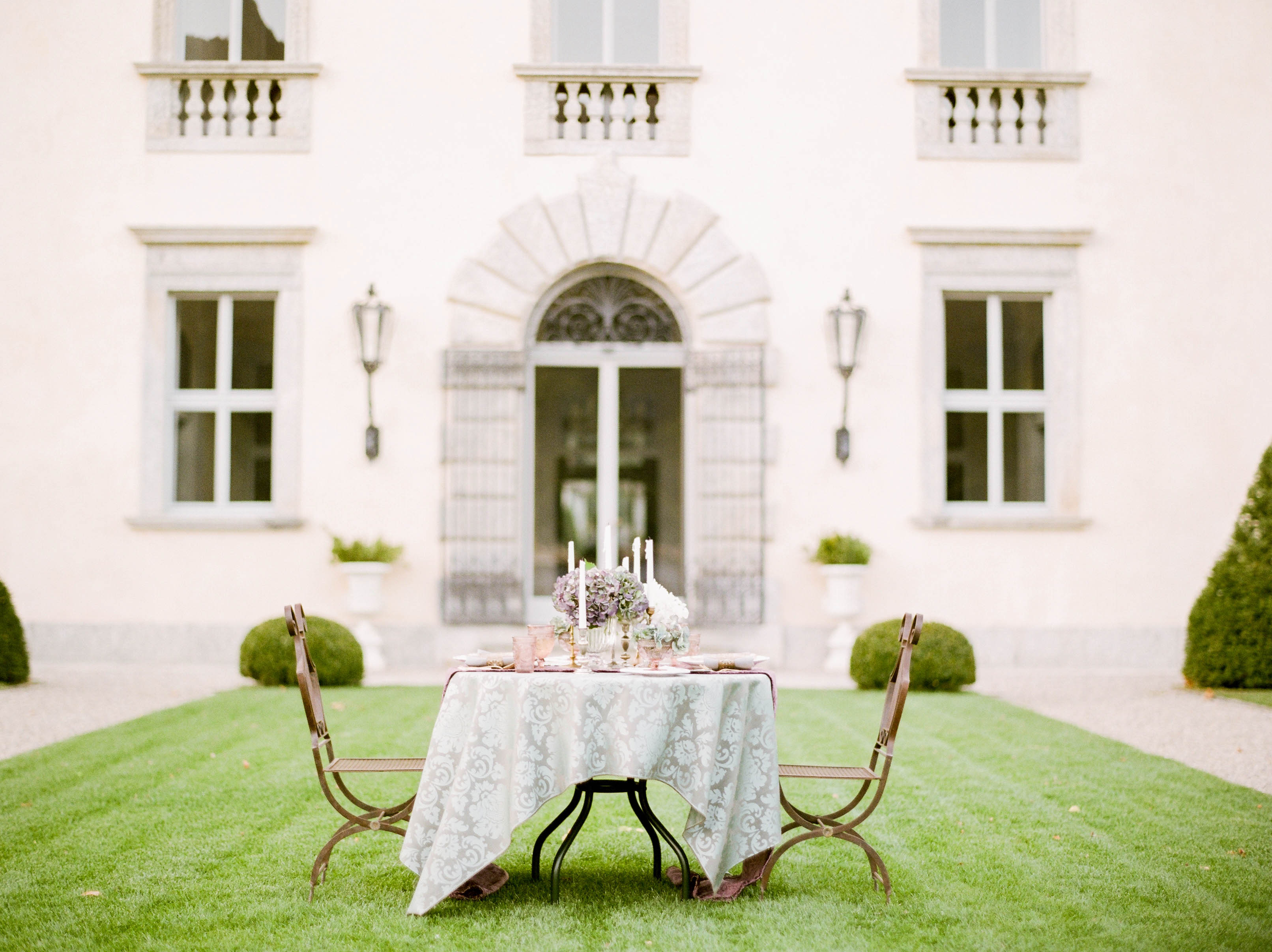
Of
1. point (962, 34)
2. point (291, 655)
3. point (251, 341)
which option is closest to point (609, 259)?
point (251, 341)

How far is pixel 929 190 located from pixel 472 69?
398 cm

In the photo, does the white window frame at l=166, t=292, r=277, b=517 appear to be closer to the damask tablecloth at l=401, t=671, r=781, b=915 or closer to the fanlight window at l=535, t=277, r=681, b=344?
the fanlight window at l=535, t=277, r=681, b=344

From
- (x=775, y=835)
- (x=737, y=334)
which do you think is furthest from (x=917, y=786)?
(x=737, y=334)

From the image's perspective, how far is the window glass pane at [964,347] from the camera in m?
10.4

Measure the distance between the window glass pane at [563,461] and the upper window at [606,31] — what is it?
8.91ft

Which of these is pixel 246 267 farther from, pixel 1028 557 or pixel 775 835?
pixel 775 835

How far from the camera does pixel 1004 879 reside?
4074 millimetres

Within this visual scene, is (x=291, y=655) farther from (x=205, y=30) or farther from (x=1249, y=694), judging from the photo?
(x=1249, y=694)

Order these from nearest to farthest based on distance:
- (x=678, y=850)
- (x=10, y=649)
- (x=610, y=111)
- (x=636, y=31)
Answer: (x=678, y=850)
(x=10, y=649)
(x=610, y=111)
(x=636, y=31)

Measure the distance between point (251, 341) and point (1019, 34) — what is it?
23.5 feet

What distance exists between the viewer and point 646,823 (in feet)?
13.1

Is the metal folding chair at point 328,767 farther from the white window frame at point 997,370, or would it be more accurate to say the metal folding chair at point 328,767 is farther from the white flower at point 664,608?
the white window frame at point 997,370

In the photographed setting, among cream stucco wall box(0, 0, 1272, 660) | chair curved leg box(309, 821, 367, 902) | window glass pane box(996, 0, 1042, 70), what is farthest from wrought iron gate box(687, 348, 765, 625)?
chair curved leg box(309, 821, 367, 902)

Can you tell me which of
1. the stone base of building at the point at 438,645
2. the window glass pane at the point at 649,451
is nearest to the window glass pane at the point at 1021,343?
the stone base of building at the point at 438,645
